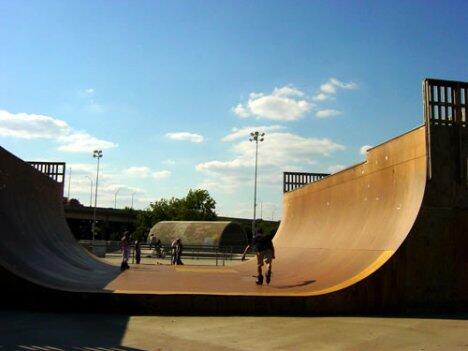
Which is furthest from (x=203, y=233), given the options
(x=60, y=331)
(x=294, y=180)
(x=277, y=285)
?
(x=60, y=331)

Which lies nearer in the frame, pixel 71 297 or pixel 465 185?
pixel 71 297

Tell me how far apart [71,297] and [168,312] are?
1688 mm

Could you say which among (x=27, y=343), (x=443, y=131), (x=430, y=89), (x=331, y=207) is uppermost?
(x=430, y=89)

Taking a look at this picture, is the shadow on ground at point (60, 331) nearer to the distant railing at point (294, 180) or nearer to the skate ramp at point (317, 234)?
the skate ramp at point (317, 234)

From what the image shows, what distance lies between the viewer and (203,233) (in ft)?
171

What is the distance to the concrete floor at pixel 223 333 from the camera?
6.59m

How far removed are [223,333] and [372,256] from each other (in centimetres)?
442

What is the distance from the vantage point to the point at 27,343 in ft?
20.9

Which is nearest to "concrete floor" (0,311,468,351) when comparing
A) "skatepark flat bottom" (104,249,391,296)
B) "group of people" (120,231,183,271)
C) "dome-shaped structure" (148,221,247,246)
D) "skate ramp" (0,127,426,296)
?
"skatepark flat bottom" (104,249,391,296)

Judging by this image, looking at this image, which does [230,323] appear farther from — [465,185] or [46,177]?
[46,177]

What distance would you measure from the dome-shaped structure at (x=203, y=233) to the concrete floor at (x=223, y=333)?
42.1m

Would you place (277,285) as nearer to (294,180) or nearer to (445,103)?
(445,103)

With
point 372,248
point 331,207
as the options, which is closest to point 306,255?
point 331,207

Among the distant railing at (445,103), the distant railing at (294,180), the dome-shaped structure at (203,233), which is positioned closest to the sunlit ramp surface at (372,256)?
the distant railing at (445,103)
